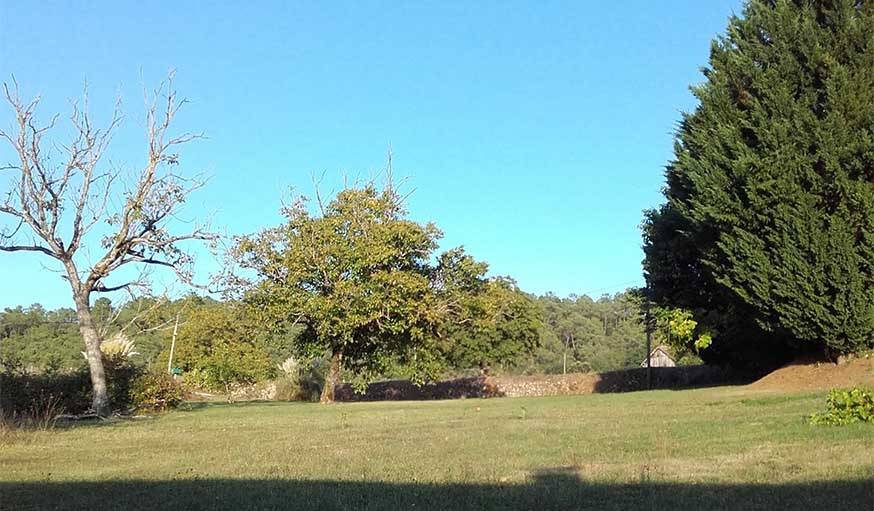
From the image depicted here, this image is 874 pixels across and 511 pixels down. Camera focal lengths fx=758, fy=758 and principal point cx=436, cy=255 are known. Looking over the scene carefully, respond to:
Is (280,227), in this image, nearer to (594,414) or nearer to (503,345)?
(594,414)

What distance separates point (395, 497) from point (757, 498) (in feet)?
10.6

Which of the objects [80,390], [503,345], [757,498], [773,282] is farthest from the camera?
[503,345]

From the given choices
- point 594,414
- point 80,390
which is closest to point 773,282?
point 594,414

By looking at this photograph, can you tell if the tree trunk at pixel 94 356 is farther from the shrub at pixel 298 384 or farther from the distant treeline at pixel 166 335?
the shrub at pixel 298 384

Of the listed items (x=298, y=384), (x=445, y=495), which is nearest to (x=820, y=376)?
(x=445, y=495)

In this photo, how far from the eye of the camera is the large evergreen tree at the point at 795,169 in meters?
20.2

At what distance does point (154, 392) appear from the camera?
2512cm

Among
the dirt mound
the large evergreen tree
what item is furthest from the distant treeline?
the large evergreen tree

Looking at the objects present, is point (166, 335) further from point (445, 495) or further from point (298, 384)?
point (445, 495)

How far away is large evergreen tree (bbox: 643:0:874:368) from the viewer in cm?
2017

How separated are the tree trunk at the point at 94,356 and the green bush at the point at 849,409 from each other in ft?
61.0

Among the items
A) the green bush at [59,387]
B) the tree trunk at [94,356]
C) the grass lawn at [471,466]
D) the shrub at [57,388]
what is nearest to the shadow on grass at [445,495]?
the grass lawn at [471,466]

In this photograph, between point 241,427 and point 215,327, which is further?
point 215,327

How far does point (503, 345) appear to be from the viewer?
64312mm
